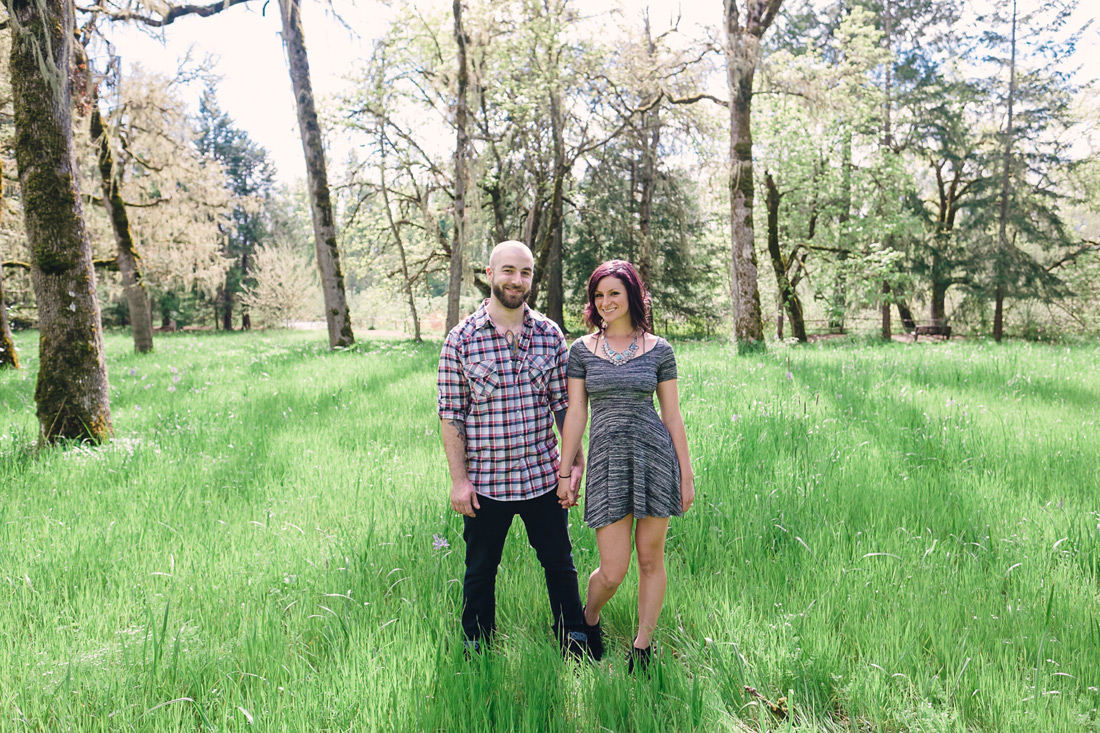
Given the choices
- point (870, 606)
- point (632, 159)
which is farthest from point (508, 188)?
point (870, 606)

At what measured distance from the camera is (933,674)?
93.4 inches

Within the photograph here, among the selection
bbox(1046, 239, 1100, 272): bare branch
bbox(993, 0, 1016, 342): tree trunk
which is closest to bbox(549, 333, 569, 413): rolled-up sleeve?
bbox(993, 0, 1016, 342): tree trunk

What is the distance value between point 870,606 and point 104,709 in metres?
3.31

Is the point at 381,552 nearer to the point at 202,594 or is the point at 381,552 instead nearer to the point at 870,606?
the point at 202,594

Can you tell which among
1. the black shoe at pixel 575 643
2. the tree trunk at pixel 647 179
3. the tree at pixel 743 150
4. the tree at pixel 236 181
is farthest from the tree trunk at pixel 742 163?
the tree at pixel 236 181

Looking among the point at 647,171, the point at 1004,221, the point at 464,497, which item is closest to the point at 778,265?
the point at 647,171

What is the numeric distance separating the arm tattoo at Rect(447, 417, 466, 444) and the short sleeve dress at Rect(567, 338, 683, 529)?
608 millimetres

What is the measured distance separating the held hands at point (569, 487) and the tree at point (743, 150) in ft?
32.1

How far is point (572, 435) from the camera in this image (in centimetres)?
259

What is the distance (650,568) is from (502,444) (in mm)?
893

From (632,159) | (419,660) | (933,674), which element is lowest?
(933,674)

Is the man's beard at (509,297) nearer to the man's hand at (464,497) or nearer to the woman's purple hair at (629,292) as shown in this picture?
the woman's purple hair at (629,292)

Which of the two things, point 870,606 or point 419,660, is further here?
point 870,606

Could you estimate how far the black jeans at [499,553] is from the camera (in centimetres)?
264
